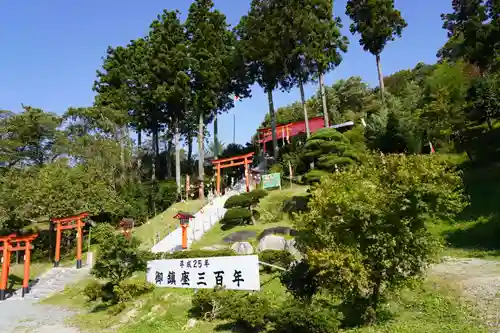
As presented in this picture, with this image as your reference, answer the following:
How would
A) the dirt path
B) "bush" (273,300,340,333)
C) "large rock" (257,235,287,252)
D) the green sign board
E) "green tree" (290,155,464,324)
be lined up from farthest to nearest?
the green sign board → "large rock" (257,235,287,252) → the dirt path → "bush" (273,300,340,333) → "green tree" (290,155,464,324)

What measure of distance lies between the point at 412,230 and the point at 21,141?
30.4 metres

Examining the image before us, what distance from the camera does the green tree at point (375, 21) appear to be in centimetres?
2922

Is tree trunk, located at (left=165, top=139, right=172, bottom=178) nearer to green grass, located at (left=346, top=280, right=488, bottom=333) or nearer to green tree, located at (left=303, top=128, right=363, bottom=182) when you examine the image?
green tree, located at (left=303, top=128, right=363, bottom=182)

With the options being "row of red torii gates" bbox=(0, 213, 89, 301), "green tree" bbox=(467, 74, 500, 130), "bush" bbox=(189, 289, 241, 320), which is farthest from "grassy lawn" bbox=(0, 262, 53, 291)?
"green tree" bbox=(467, 74, 500, 130)

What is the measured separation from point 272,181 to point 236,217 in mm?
5713

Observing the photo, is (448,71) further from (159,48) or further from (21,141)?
(21,141)

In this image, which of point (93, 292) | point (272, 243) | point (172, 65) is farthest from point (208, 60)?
point (93, 292)

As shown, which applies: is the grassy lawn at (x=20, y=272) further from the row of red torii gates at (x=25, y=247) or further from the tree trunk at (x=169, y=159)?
the tree trunk at (x=169, y=159)

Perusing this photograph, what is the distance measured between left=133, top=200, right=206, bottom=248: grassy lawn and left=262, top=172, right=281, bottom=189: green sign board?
493 centimetres

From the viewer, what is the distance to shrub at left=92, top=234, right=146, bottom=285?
14.2m

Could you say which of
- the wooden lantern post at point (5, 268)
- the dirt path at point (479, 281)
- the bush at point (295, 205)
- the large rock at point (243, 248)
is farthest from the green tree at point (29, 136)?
the dirt path at point (479, 281)

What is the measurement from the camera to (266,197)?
2458 centimetres

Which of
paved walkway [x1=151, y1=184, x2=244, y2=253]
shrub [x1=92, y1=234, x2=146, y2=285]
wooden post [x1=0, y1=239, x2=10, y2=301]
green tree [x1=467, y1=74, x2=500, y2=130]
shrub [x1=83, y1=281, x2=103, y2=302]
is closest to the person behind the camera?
shrub [x1=92, y1=234, x2=146, y2=285]

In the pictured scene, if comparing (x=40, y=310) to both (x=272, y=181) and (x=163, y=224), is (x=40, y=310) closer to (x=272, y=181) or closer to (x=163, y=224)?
(x=163, y=224)
